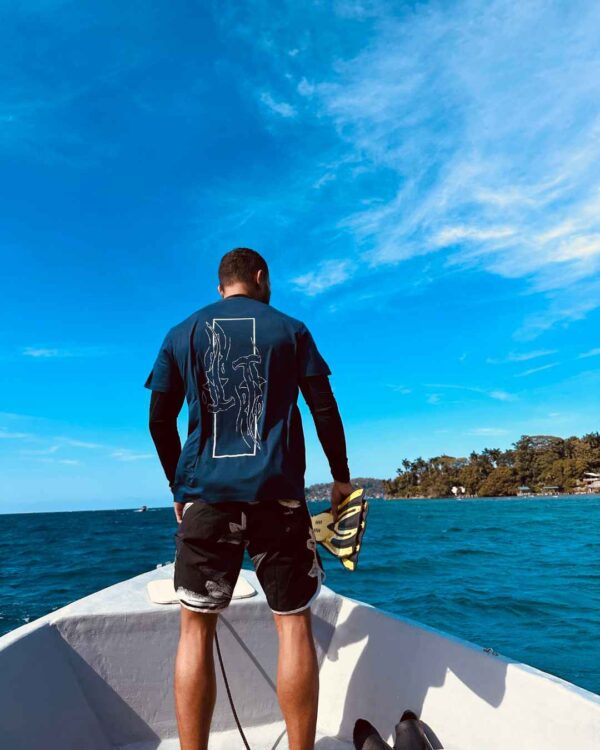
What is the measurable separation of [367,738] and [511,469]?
428 ft

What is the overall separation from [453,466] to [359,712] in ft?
478

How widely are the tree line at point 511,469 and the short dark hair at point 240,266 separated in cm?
11973

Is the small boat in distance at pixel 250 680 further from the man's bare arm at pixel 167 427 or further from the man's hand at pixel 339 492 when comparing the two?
the man's bare arm at pixel 167 427

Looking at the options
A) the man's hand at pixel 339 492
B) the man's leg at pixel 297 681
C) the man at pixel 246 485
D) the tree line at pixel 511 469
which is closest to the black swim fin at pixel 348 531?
the man's hand at pixel 339 492

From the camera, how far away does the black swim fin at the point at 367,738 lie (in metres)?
1.96

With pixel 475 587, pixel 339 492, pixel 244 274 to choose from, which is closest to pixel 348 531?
pixel 339 492

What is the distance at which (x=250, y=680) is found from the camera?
250cm

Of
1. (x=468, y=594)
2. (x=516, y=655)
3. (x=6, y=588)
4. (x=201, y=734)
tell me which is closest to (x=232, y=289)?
(x=201, y=734)

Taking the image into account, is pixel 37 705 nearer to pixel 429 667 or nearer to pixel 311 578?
pixel 311 578

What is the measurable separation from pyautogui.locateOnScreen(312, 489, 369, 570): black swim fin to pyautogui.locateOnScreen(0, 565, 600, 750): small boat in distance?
0.52 m

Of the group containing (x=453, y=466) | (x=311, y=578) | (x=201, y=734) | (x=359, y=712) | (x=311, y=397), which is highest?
(x=453, y=466)

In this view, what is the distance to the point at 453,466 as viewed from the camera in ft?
460

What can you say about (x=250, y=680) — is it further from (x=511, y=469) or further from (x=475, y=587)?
(x=511, y=469)

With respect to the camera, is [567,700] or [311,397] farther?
[311,397]
